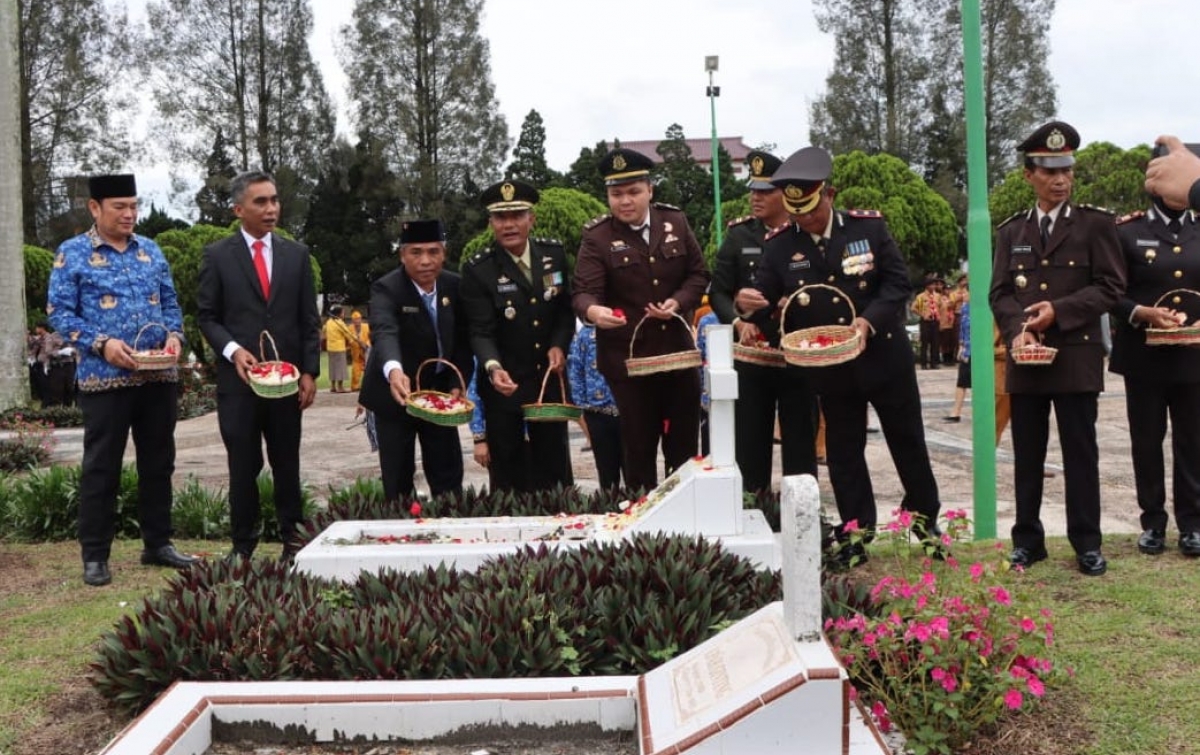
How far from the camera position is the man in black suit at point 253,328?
581 centimetres

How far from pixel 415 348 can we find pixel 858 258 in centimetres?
245

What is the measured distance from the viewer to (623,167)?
5.86 meters

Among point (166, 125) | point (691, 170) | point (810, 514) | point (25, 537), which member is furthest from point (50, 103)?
point (810, 514)

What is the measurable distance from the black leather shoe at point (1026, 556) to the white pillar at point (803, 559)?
8.37 ft

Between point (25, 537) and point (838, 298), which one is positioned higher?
point (838, 298)

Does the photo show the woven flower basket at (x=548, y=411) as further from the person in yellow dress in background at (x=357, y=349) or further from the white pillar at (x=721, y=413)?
the person in yellow dress in background at (x=357, y=349)

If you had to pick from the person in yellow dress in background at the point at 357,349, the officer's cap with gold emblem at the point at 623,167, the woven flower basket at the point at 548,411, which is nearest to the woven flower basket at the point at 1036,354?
the officer's cap with gold emblem at the point at 623,167

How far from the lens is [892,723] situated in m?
3.34

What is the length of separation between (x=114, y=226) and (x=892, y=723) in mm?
4524

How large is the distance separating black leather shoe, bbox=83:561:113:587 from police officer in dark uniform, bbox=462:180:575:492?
6.89 ft

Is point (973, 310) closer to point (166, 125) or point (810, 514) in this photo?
point (810, 514)

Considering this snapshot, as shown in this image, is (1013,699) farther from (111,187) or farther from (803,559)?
(111,187)

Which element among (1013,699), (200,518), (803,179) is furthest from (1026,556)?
(200,518)

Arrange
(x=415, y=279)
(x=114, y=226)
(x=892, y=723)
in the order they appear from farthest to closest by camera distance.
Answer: (x=415, y=279) < (x=114, y=226) < (x=892, y=723)
